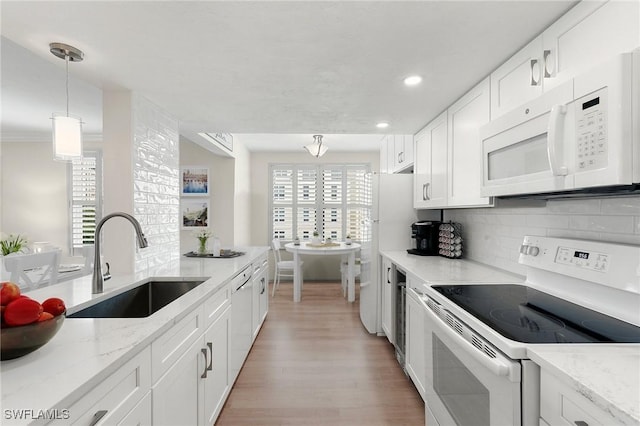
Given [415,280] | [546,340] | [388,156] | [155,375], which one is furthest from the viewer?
[388,156]

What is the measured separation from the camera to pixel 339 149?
566 cm

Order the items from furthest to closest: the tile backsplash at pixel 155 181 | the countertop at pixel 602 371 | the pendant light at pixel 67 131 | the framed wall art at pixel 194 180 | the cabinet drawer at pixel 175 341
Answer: the framed wall art at pixel 194 180
the tile backsplash at pixel 155 181
the pendant light at pixel 67 131
the cabinet drawer at pixel 175 341
the countertop at pixel 602 371

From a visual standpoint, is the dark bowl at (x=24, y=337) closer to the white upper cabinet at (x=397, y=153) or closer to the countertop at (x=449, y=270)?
the countertop at (x=449, y=270)

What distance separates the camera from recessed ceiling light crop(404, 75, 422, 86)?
1868 millimetres

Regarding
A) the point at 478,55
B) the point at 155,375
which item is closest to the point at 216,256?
the point at 155,375

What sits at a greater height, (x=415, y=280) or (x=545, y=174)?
(x=545, y=174)

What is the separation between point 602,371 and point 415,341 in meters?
1.38

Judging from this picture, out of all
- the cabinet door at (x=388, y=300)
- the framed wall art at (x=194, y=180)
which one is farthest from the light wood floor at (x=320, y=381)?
the framed wall art at (x=194, y=180)

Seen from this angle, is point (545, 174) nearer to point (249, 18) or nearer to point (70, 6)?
point (249, 18)

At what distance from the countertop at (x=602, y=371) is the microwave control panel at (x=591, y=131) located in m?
0.56

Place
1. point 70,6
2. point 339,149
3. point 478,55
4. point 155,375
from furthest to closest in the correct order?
point 339,149
point 478,55
point 70,6
point 155,375

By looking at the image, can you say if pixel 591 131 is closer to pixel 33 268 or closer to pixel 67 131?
pixel 67 131

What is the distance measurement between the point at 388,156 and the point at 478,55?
2725 millimetres

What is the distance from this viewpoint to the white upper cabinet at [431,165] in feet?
8.00
